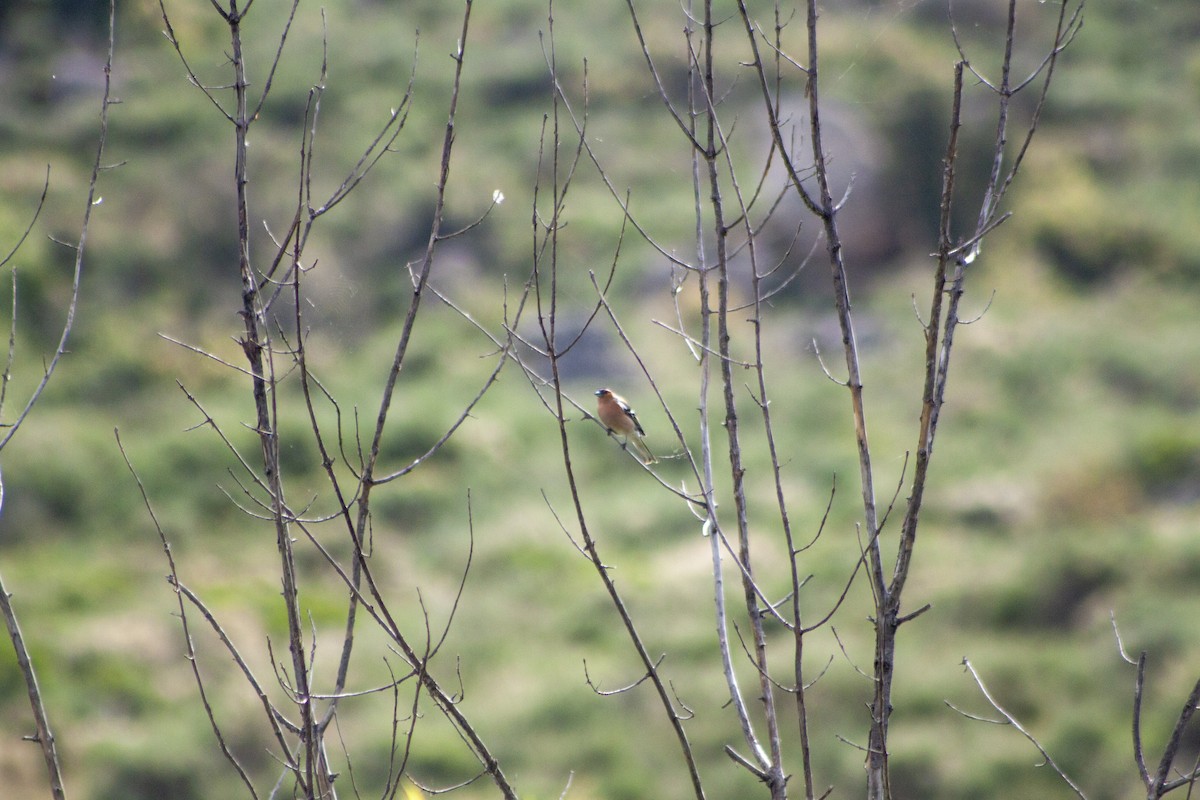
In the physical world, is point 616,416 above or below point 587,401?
below

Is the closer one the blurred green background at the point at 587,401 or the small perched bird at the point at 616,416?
the small perched bird at the point at 616,416

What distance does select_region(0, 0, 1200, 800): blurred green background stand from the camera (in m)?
10.6

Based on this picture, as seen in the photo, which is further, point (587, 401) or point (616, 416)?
point (587, 401)

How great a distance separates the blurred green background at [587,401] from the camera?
10.6m

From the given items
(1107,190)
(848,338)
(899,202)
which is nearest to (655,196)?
(899,202)

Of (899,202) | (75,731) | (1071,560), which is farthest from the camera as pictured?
(899,202)

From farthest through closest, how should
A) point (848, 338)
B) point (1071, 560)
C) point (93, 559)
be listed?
1. point (93, 559)
2. point (1071, 560)
3. point (848, 338)

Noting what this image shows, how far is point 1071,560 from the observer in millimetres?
11898

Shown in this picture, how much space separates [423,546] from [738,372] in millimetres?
4731

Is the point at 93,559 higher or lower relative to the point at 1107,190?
lower

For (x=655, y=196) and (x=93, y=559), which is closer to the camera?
(x=93, y=559)

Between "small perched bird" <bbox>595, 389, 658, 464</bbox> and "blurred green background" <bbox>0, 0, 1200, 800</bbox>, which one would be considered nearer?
"small perched bird" <bbox>595, 389, 658, 464</bbox>

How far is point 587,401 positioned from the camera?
587 inches

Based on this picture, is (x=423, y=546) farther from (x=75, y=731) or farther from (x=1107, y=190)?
(x=1107, y=190)
